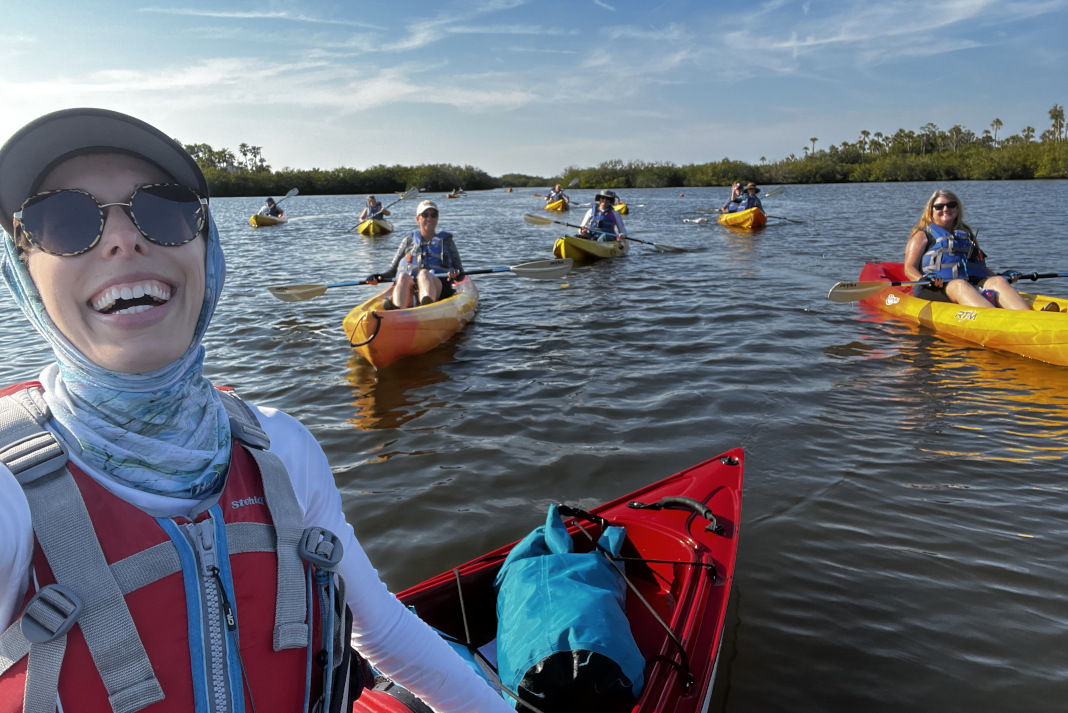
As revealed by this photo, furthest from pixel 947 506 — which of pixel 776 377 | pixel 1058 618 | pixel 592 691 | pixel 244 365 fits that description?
pixel 244 365

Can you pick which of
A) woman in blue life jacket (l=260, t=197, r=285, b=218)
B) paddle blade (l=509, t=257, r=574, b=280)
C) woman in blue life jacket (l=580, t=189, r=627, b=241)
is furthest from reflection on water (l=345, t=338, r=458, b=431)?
woman in blue life jacket (l=260, t=197, r=285, b=218)

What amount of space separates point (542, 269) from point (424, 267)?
1897 mm

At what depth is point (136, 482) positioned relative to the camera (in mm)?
996

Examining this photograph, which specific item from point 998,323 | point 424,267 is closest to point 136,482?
point 424,267

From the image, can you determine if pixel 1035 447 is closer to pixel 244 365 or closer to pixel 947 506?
pixel 947 506

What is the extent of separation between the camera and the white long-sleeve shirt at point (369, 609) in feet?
4.00

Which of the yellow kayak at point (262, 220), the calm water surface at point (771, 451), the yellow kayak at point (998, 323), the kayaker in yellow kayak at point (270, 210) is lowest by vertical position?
the calm water surface at point (771, 451)

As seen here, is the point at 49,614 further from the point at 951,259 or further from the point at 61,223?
the point at 951,259

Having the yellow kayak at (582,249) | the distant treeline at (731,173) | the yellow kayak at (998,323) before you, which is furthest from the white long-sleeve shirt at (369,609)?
the distant treeline at (731,173)

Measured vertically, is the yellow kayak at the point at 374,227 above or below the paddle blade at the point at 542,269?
above

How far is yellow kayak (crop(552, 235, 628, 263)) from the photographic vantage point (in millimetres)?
13711

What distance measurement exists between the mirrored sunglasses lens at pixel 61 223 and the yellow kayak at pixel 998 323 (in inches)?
313

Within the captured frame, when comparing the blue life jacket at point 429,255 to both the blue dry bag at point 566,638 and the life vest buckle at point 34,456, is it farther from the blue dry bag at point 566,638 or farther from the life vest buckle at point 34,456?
the life vest buckle at point 34,456

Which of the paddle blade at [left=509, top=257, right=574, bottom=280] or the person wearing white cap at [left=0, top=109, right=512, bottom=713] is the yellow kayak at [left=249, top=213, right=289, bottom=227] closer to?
the paddle blade at [left=509, top=257, right=574, bottom=280]
